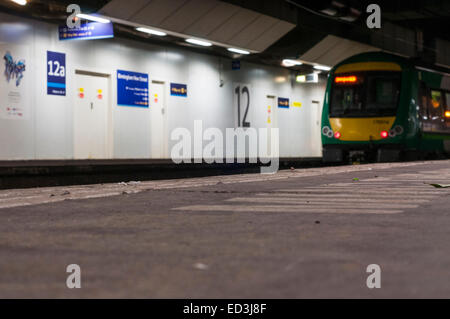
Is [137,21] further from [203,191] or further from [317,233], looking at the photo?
[317,233]

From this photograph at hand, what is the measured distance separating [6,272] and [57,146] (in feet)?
53.3

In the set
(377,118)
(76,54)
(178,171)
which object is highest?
(76,54)

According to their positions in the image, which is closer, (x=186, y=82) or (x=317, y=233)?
(x=317, y=233)

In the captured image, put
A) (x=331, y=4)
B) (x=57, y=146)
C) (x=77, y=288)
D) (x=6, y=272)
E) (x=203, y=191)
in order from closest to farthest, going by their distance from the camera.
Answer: (x=77, y=288), (x=6, y=272), (x=203, y=191), (x=331, y=4), (x=57, y=146)

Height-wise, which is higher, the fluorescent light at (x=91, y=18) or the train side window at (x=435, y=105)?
the fluorescent light at (x=91, y=18)

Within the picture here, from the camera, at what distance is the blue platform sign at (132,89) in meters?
20.6

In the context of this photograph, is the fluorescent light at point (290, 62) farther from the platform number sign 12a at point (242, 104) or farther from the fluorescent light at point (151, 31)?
the fluorescent light at point (151, 31)

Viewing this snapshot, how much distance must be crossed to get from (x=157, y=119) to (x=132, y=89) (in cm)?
→ 159

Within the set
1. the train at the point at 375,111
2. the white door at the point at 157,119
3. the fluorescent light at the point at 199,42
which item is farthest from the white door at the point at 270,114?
the train at the point at 375,111

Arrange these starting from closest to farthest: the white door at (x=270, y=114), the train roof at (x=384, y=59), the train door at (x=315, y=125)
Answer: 1. the train roof at (x=384, y=59)
2. the white door at (x=270, y=114)
3. the train door at (x=315, y=125)

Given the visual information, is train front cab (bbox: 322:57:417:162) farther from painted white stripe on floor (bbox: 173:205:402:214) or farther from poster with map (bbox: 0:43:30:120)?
painted white stripe on floor (bbox: 173:205:402:214)

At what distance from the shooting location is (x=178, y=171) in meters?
14.8

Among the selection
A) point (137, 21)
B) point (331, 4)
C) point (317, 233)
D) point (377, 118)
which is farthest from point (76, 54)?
point (317, 233)
